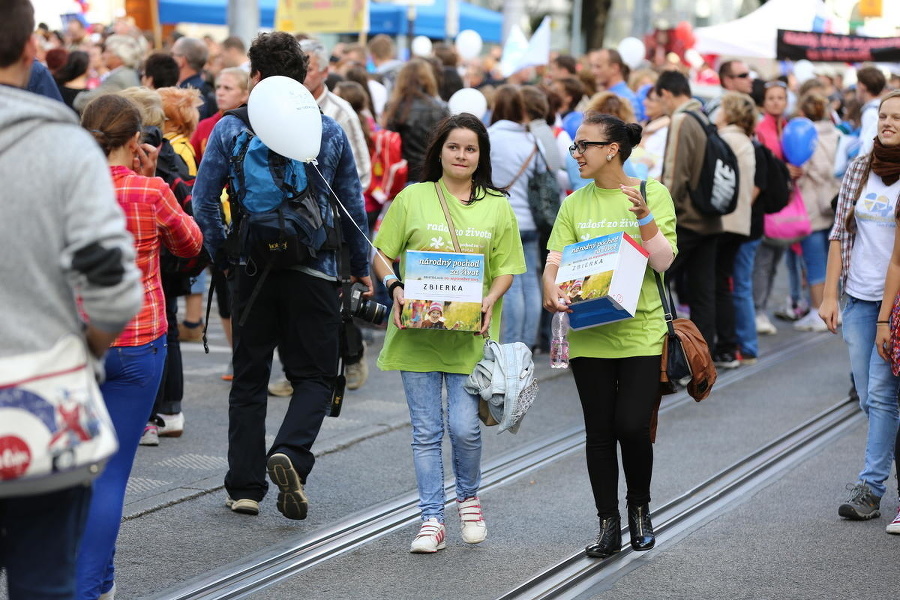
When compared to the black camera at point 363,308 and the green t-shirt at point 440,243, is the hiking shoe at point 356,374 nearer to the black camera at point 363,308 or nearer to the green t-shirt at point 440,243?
the black camera at point 363,308

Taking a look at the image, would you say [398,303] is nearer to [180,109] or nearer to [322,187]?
[322,187]

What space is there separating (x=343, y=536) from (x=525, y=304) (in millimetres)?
4393

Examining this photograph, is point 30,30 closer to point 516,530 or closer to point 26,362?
point 26,362

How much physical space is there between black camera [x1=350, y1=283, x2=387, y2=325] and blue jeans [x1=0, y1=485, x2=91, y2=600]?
2882mm

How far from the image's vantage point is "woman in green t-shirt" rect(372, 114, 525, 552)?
5.43m

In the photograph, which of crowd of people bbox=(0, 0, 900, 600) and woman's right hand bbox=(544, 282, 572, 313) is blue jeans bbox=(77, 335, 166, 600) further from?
woman's right hand bbox=(544, 282, 572, 313)

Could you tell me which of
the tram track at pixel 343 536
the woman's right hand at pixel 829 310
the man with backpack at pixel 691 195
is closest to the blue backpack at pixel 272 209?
the tram track at pixel 343 536

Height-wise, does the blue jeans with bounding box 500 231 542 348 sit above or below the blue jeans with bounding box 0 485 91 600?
below

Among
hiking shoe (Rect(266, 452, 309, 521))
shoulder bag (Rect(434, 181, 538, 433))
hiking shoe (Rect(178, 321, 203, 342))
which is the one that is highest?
shoulder bag (Rect(434, 181, 538, 433))

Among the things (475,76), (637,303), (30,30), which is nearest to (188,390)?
(637,303)

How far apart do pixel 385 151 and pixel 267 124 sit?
476 centimetres

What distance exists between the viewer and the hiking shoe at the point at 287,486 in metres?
5.59

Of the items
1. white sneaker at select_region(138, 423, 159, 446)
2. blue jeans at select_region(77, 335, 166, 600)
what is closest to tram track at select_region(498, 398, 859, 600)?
blue jeans at select_region(77, 335, 166, 600)

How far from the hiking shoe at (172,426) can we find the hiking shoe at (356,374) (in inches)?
68.5
